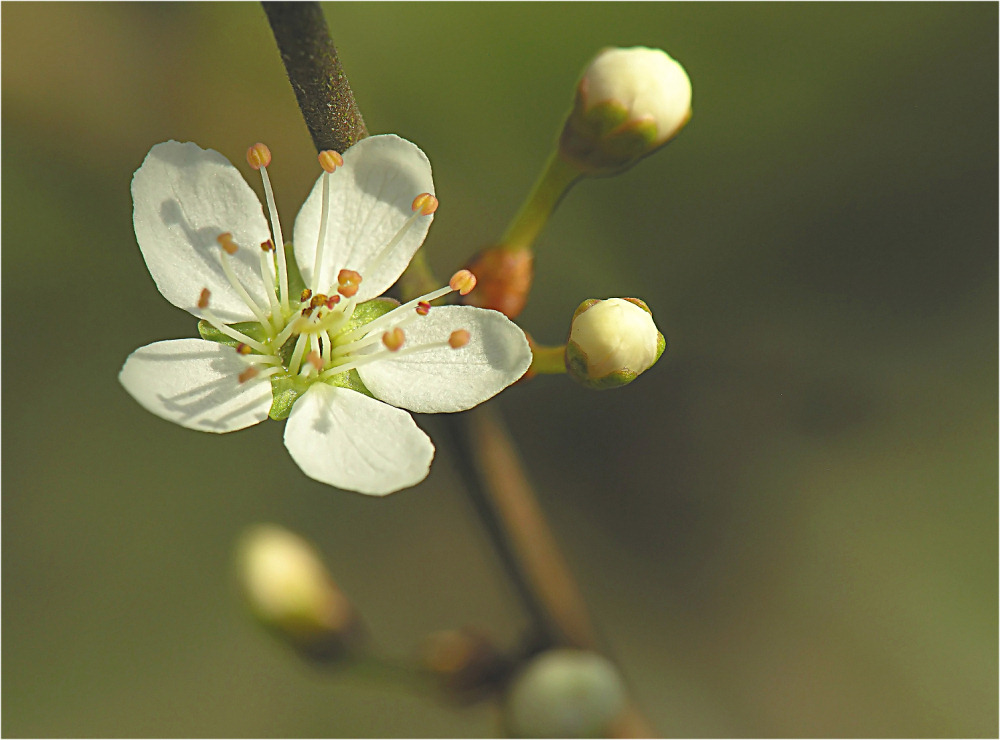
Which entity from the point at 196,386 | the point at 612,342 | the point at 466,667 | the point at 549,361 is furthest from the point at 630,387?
the point at 196,386

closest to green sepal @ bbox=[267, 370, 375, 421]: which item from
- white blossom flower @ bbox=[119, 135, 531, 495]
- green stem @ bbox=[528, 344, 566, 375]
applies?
white blossom flower @ bbox=[119, 135, 531, 495]

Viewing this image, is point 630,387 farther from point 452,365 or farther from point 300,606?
point 452,365

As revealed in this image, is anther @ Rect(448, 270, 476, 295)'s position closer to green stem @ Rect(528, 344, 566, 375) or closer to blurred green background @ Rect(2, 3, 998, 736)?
green stem @ Rect(528, 344, 566, 375)

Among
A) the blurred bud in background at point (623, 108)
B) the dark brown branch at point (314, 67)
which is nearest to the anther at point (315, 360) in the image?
the dark brown branch at point (314, 67)

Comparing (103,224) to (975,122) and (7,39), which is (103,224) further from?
(975,122)

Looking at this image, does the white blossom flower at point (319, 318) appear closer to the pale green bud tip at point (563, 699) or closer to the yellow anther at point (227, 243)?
the yellow anther at point (227, 243)
